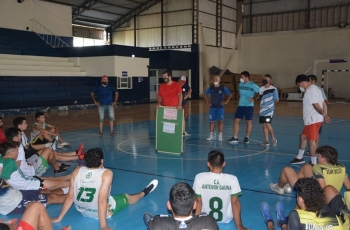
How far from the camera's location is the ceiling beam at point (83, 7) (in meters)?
29.5

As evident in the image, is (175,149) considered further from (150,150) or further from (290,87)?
(290,87)

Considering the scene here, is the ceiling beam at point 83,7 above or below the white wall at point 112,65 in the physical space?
above

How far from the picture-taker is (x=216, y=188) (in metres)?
3.86

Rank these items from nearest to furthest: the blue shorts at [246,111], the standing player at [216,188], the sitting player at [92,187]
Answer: the standing player at [216,188], the sitting player at [92,187], the blue shorts at [246,111]

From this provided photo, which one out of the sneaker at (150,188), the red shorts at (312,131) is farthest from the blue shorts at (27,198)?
the red shorts at (312,131)

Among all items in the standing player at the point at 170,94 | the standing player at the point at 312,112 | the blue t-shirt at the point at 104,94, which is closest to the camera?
the standing player at the point at 312,112

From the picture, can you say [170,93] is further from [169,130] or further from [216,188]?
[216,188]

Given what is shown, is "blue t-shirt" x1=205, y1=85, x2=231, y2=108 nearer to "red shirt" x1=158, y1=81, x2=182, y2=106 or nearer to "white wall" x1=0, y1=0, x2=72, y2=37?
"red shirt" x1=158, y1=81, x2=182, y2=106

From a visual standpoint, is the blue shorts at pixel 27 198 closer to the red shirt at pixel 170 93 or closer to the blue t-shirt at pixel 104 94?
the red shirt at pixel 170 93

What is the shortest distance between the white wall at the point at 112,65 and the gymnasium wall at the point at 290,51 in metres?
12.5

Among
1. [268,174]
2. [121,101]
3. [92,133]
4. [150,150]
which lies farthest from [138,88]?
[268,174]

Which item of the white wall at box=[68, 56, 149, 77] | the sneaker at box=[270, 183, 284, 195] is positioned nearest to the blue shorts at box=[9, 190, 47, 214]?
the sneaker at box=[270, 183, 284, 195]

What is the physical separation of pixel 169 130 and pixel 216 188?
15.7 feet

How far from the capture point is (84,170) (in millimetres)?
4141
